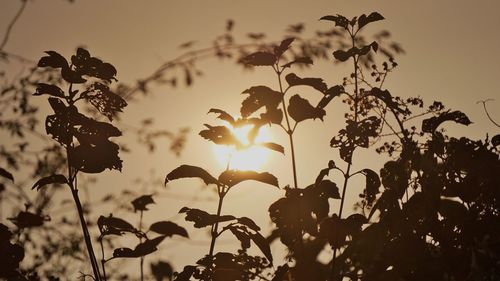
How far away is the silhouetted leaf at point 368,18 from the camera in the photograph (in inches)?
189

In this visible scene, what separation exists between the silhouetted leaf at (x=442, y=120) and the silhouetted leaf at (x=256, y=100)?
3.84 feet

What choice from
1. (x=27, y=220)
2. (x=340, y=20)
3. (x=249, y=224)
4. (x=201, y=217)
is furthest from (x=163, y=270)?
(x=340, y=20)

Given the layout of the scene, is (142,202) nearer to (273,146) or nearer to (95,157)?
(95,157)

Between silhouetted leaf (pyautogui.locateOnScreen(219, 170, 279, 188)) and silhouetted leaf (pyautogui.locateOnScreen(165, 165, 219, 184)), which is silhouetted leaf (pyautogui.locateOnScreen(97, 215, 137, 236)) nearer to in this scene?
silhouetted leaf (pyautogui.locateOnScreen(165, 165, 219, 184))

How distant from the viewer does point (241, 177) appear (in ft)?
13.9

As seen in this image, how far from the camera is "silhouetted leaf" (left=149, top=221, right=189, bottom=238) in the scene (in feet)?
15.6

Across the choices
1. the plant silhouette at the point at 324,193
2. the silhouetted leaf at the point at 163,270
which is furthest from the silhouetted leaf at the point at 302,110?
the silhouetted leaf at the point at 163,270

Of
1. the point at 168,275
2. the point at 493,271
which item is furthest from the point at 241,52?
the point at 493,271

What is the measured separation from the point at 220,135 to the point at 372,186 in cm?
124

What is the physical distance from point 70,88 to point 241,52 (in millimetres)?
3124

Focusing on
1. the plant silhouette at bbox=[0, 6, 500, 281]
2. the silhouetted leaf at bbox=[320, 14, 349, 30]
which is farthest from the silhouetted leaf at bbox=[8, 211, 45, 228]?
the silhouetted leaf at bbox=[320, 14, 349, 30]

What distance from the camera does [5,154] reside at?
30.9 feet

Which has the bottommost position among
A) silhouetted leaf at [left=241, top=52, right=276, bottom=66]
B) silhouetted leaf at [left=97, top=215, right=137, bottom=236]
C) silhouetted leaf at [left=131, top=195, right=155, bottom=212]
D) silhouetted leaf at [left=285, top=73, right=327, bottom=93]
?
silhouetted leaf at [left=97, top=215, right=137, bottom=236]

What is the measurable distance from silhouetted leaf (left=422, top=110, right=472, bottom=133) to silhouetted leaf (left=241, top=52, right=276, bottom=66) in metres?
1.33
